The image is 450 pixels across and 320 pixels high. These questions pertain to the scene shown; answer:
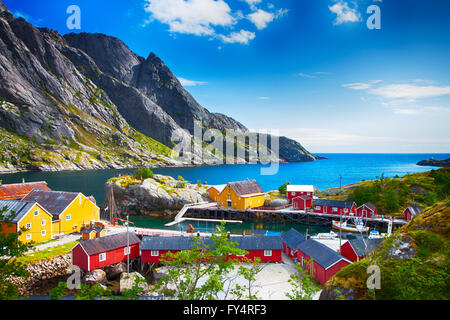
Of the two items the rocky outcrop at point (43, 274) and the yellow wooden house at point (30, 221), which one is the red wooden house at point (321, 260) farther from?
the yellow wooden house at point (30, 221)

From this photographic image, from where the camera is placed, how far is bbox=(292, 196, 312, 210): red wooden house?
2685 inches

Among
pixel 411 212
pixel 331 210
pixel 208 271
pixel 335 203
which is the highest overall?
pixel 208 271

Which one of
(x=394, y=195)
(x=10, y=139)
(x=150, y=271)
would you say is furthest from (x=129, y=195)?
(x=10, y=139)

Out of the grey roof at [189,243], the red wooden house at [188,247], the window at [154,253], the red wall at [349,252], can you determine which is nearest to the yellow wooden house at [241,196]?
the grey roof at [189,243]

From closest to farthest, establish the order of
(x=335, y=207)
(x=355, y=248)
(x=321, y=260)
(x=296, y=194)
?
1. (x=321, y=260)
2. (x=355, y=248)
3. (x=335, y=207)
4. (x=296, y=194)

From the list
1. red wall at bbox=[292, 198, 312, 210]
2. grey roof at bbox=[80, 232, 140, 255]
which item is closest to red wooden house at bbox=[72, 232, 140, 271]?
grey roof at bbox=[80, 232, 140, 255]

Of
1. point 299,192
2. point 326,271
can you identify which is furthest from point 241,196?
point 326,271

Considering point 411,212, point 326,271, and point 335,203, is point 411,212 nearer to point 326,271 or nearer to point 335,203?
point 335,203

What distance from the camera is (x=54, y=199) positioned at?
150 ft

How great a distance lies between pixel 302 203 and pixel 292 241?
31.4m

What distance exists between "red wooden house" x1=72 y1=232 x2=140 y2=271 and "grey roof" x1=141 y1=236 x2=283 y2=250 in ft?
7.63

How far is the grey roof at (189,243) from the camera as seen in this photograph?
35.8m
